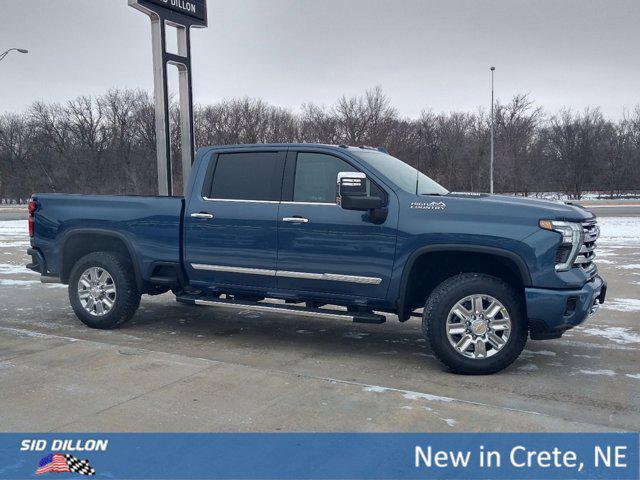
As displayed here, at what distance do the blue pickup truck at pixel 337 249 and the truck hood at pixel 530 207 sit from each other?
0.04 ft

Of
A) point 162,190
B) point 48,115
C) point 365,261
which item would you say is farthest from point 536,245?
point 48,115

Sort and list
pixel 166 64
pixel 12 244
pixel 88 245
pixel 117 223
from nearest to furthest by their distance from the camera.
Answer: pixel 117 223 < pixel 88 245 < pixel 166 64 < pixel 12 244

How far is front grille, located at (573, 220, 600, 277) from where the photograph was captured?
5172 mm

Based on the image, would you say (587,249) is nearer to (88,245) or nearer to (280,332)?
(280,332)

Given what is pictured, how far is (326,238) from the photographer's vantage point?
5.75 meters

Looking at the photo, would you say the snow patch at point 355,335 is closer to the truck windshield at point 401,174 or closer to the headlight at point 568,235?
the truck windshield at point 401,174

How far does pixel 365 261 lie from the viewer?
18.4ft

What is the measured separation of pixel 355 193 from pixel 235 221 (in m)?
1.41

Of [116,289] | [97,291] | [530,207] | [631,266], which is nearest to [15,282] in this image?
[97,291]

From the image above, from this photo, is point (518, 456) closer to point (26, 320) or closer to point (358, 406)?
point (358, 406)

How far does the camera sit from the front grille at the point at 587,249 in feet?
17.0

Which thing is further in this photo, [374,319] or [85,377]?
[374,319]

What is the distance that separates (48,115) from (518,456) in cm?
7555

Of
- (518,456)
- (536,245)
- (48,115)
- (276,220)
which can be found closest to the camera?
(518,456)
